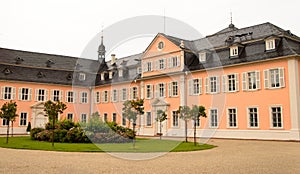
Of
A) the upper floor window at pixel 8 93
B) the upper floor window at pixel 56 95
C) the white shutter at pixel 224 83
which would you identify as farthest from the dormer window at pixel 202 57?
the upper floor window at pixel 8 93

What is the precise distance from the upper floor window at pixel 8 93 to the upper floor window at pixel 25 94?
2.31 feet

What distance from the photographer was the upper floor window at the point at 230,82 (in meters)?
25.4

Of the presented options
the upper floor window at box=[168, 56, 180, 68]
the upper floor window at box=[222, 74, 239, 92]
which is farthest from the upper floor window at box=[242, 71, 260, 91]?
the upper floor window at box=[168, 56, 180, 68]

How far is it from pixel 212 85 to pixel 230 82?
1703 mm

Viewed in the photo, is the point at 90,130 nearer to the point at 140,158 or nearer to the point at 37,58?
the point at 140,158

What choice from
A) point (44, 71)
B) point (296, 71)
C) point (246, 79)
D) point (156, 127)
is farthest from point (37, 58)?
point (296, 71)

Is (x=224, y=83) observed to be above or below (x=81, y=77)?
below

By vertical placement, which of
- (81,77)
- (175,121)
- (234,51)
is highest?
(234,51)

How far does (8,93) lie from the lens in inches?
1367

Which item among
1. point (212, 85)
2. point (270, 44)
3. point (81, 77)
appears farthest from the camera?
point (81, 77)

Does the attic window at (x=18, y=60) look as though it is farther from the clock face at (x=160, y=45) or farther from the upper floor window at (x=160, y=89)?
the upper floor window at (x=160, y=89)

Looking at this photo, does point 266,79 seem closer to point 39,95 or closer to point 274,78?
point 274,78

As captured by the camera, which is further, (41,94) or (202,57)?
(41,94)

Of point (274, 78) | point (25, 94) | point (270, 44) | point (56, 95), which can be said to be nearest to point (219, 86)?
point (274, 78)
